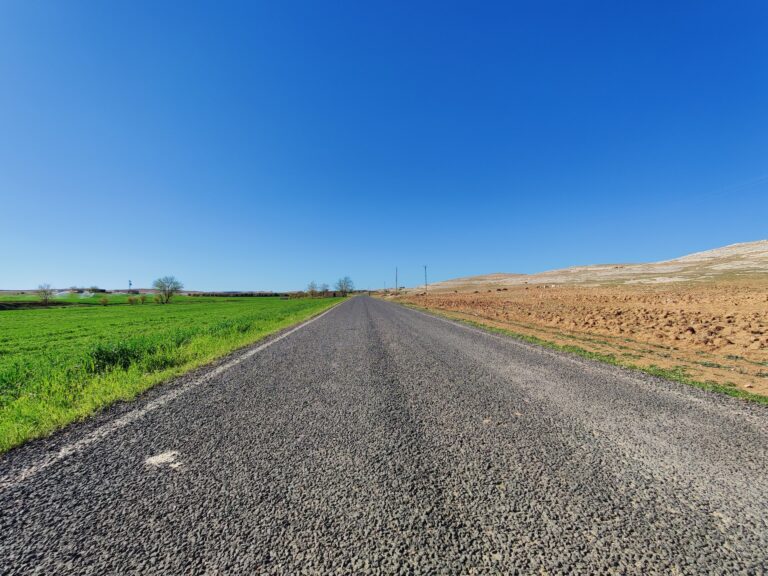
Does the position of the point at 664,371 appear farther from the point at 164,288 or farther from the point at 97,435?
the point at 164,288

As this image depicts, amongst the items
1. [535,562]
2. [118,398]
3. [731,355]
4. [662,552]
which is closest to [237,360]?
[118,398]

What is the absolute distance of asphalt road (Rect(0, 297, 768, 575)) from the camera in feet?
5.90

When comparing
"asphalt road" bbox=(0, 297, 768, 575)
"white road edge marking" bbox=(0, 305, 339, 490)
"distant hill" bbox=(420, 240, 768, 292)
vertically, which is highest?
"distant hill" bbox=(420, 240, 768, 292)

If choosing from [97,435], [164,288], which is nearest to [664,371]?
[97,435]

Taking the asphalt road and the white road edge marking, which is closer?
the asphalt road

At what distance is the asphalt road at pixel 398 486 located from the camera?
5.90 ft

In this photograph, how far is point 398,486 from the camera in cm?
250

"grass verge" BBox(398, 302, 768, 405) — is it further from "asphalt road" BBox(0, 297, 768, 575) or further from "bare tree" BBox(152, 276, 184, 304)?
"bare tree" BBox(152, 276, 184, 304)

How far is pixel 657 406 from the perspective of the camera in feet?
14.0

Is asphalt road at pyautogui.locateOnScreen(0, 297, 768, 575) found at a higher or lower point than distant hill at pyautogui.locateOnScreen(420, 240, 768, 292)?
lower

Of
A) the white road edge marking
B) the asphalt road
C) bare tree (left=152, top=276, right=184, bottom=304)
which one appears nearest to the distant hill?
the asphalt road

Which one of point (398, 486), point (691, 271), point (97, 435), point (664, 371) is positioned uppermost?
point (691, 271)

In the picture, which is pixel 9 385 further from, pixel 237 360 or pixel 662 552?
pixel 662 552

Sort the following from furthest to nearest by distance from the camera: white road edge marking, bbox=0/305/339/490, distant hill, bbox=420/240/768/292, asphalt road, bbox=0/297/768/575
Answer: distant hill, bbox=420/240/768/292
white road edge marking, bbox=0/305/339/490
asphalt road, bbox=0/297/768/575
